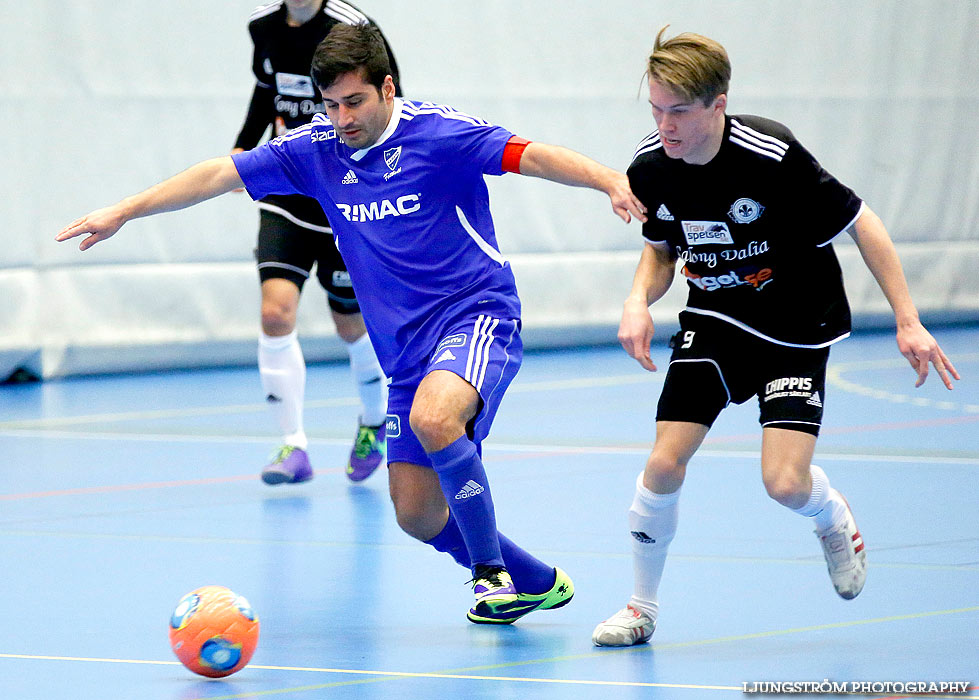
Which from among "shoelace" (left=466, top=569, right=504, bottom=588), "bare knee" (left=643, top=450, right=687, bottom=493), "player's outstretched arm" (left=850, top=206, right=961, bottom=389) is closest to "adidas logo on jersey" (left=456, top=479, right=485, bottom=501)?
"shoelace" (left=466, top=569, right=504, bottom=588)

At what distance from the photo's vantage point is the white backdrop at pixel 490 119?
35.2 feet

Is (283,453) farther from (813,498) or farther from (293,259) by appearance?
(813,498)

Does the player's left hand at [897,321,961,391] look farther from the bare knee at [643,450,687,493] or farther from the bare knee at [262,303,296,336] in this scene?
the bare knee at [262,303,296,336]

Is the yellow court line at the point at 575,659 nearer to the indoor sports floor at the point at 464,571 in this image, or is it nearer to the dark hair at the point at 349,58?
the indoor sports floor at the point at 464,571

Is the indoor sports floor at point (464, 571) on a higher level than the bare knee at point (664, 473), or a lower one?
lower

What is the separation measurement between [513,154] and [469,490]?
1013 mm

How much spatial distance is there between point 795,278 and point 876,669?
113 cm

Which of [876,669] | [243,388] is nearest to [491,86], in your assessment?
[243,388]

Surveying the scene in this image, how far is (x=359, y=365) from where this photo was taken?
7.17 m

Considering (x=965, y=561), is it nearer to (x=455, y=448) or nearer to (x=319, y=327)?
(x=455, y=448)

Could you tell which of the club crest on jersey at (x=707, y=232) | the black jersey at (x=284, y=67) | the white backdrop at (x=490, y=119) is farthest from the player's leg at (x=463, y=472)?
the white backdrop at (x=490, y=119)

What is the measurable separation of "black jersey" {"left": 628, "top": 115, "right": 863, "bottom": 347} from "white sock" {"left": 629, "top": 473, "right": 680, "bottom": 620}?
56 cm

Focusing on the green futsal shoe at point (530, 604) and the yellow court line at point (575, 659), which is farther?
the green futsal shoe at point (530, 604)

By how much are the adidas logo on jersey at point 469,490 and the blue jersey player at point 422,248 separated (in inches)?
1.4
